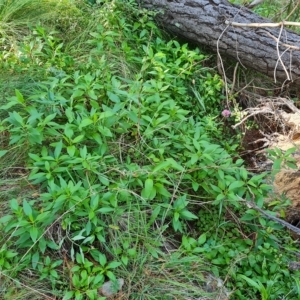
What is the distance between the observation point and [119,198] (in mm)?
1831

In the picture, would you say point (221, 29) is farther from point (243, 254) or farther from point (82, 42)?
point (243, 254)

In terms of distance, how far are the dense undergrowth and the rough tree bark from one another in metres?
0.55

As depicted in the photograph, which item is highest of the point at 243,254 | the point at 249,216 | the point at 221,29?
the point at 221,29

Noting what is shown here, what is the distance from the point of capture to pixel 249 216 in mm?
1893

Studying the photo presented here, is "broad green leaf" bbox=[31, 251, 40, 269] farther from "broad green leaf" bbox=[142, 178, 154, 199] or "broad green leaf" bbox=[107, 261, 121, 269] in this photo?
"broad green leaf" bbox=[142, 178, 154, 199]

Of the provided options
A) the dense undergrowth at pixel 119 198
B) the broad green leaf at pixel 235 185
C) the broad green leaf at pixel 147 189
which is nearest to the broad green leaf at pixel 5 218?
the dense undergrowth at pixel 119 198

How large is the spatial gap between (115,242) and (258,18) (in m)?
1.95

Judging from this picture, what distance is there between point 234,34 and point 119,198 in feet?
5.18

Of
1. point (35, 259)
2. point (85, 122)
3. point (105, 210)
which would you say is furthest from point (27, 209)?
point (85, 122)

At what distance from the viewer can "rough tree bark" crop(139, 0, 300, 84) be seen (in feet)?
8.80

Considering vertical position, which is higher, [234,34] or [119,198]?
[234,34]

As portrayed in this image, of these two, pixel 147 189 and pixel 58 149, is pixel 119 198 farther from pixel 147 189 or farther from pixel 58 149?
pixel 58 149

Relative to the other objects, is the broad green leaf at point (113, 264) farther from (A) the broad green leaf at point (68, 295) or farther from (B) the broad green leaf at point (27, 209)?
(B) the broad green leaf at point (27, 209)

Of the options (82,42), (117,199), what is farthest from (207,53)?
(117,199)
